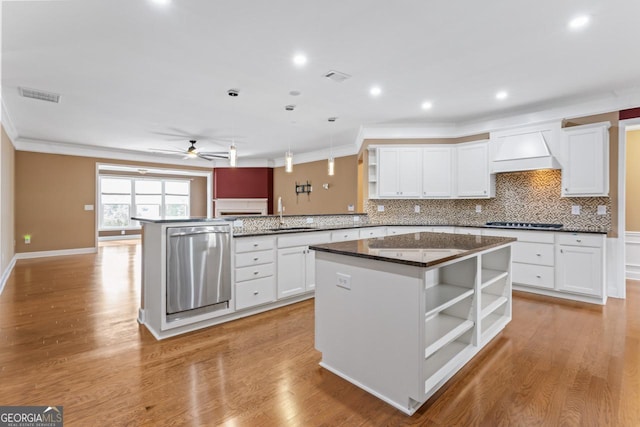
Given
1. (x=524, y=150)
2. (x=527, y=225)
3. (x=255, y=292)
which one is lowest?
(x=255, y=292)

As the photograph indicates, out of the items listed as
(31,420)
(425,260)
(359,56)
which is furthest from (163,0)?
(31,420)

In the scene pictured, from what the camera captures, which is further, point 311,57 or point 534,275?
point 534,275

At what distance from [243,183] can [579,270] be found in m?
8.47

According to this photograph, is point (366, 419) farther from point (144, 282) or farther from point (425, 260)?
point (144, 282)

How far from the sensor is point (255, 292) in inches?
133

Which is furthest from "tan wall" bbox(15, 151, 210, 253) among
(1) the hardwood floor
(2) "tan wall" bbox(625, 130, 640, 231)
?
(2) "tan wall" bbox(625, 130, 640, 231)

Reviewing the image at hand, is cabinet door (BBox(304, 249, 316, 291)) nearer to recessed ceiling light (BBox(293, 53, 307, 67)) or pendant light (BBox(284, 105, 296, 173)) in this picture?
pendant light (BBox(284, 105, 296, 173))

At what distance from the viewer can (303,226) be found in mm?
4328

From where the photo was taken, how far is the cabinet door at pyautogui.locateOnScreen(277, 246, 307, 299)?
141 inches

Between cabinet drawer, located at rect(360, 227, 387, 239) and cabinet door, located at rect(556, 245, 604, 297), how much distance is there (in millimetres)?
2290

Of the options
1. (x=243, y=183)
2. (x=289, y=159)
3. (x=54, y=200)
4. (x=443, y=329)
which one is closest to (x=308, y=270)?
(x=289, y=159)

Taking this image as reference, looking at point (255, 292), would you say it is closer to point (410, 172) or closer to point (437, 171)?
point (410, 172)

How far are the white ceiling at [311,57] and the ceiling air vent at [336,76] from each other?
9 centimetres

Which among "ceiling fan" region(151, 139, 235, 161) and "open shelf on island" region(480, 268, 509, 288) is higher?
"ceiling fan" region(151, 139, 235, 161)
